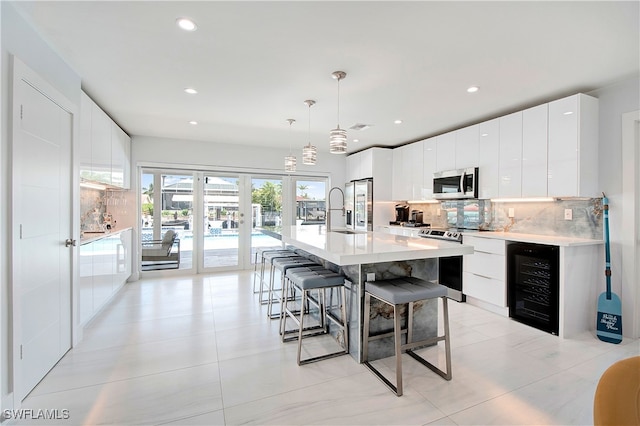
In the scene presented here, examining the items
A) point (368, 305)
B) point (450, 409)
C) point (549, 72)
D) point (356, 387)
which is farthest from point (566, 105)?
point (356, 387)

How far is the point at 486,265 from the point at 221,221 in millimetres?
Result: 4411

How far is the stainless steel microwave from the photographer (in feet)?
12.9

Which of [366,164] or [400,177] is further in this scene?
[366,164]

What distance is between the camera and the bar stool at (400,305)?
192 cm

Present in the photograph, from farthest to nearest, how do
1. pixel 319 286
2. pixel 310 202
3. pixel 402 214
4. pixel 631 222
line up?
pixel 310 202 < pixel 402 214 < pixel 631 222 < pixel 319 286

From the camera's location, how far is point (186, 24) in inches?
75.3

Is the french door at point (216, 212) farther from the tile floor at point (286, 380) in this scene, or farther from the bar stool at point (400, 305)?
the bar stool at point (400, 305)

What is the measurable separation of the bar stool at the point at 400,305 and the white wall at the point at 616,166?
6.89ft

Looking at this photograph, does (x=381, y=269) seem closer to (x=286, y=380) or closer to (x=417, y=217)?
(x=286, y=380)

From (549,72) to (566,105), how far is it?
2.05ft

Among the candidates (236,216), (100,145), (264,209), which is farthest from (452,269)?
(100,145)

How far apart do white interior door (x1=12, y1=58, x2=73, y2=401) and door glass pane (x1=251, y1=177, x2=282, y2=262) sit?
3.41 metres

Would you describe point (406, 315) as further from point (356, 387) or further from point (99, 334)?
point (99, 334)

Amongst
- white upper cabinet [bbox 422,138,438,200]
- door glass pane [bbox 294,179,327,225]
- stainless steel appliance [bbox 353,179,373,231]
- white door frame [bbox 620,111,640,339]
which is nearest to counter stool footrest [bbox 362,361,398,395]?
white door frame [bbox 620,111,640,339]
